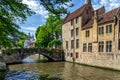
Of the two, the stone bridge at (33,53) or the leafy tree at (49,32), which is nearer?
the stone bridge at (33,53)

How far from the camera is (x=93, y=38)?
115 ft

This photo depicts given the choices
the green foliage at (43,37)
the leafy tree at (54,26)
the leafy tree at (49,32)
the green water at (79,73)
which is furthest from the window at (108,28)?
the green foliage at (43,37)

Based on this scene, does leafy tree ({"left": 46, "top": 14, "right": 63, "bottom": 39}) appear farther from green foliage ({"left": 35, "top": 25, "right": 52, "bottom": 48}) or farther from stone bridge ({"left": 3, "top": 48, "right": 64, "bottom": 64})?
stone bridge ({"left": 3, "top": 48, "right": 64, "bottom": 64})

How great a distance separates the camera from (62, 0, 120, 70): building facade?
29.2 metres

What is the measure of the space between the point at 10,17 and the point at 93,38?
85.2ft

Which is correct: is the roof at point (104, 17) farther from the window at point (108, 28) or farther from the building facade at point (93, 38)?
the window at point (108, 28)

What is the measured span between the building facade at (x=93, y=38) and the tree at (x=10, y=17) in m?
20.3

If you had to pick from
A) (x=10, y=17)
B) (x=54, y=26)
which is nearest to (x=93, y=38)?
(x=10, y=17)

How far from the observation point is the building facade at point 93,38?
1150 inches

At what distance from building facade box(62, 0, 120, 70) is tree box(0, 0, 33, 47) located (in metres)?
20.3

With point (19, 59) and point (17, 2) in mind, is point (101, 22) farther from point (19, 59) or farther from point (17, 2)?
point (17, 2)

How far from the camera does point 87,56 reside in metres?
36.8

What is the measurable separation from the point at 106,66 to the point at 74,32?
14.5 m

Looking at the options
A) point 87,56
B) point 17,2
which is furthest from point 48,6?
point 87,56
